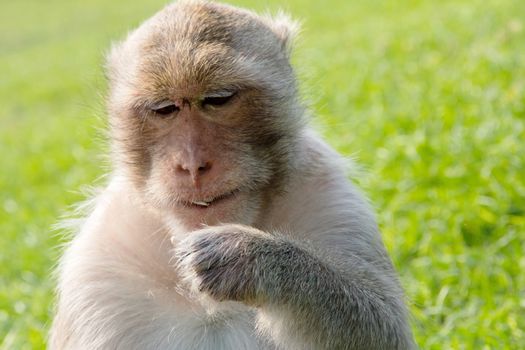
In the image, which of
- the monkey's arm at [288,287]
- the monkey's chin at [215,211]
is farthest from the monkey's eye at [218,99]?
the monkey's arm at [288,287]

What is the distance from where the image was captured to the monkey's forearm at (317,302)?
3.42m

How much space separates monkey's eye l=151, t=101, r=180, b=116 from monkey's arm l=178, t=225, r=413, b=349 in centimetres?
56

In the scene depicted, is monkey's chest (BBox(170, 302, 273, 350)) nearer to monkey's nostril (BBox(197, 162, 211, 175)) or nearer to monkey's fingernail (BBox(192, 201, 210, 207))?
monkey's fingernail (BBox(192, 201, 210, 207))

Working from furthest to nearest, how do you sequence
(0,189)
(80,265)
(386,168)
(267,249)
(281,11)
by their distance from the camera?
(0,189) → (386,168) → (281,11) → (80,265) → (267,249)

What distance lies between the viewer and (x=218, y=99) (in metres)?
3.59

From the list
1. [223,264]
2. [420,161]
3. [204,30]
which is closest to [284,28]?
[204,30]

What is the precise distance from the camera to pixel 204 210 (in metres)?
3.52

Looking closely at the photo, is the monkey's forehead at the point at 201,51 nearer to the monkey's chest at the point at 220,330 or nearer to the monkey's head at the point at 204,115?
the monkey's head at the point at 204,115

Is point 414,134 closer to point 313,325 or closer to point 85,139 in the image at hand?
point 313,325

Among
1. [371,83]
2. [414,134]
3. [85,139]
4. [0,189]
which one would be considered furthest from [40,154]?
[414,134]

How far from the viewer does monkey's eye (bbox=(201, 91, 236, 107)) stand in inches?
140

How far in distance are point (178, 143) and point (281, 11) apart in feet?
5.47

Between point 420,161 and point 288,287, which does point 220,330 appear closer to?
point 288,287

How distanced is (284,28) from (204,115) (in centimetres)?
116
